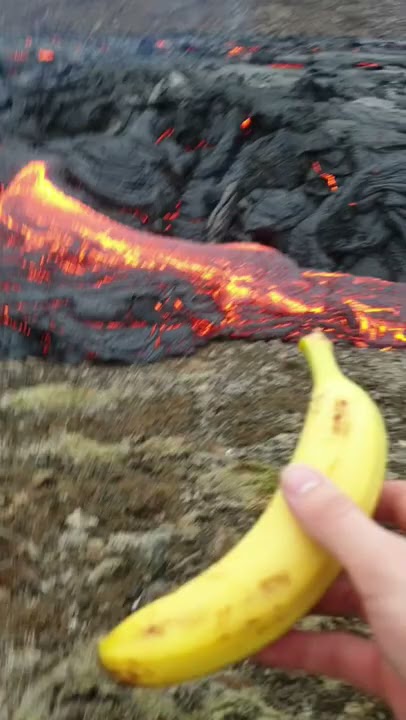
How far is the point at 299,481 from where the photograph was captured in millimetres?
615

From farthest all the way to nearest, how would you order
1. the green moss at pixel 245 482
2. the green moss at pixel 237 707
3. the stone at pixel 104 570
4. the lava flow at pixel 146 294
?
the lava flow at pixel 146 294 < the green moss at pixel 245 482 < the stone at pixel 104 570 < the green moss at pixel 237 707

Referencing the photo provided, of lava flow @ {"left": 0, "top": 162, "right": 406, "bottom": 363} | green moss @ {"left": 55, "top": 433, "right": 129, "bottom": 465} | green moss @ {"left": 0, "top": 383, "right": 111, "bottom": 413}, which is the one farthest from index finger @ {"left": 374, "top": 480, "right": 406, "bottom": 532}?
lava flow @ {"left": 0, "top": 162, "right": 406, "bottom": 363}

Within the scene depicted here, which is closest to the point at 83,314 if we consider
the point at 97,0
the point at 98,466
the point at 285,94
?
the point at 98,466

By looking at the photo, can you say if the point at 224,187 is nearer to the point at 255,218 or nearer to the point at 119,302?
the point at 255,218

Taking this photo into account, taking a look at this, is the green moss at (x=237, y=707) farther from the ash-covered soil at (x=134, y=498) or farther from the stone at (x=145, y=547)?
the stone at (x=145, y=547)

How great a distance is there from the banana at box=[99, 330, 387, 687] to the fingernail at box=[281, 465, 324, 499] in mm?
47

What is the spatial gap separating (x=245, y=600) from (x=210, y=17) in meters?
2.83

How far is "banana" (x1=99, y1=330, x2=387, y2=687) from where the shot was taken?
1.95 feet

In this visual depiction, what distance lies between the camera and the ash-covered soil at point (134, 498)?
84 centimetres

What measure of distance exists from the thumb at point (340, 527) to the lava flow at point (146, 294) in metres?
0.95

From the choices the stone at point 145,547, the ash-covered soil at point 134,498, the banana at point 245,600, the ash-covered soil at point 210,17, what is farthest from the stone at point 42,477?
the ash-covered soil at point 210,17

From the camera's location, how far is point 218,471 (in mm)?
1176

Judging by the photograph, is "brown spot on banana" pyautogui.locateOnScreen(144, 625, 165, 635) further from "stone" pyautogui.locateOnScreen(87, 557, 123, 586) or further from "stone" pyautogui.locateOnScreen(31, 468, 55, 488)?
"stone" pyautogui.locateOnScreen(31, 468, 55, 488)

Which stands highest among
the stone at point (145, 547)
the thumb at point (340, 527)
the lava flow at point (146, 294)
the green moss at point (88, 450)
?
the thumb at point (340, 527)
